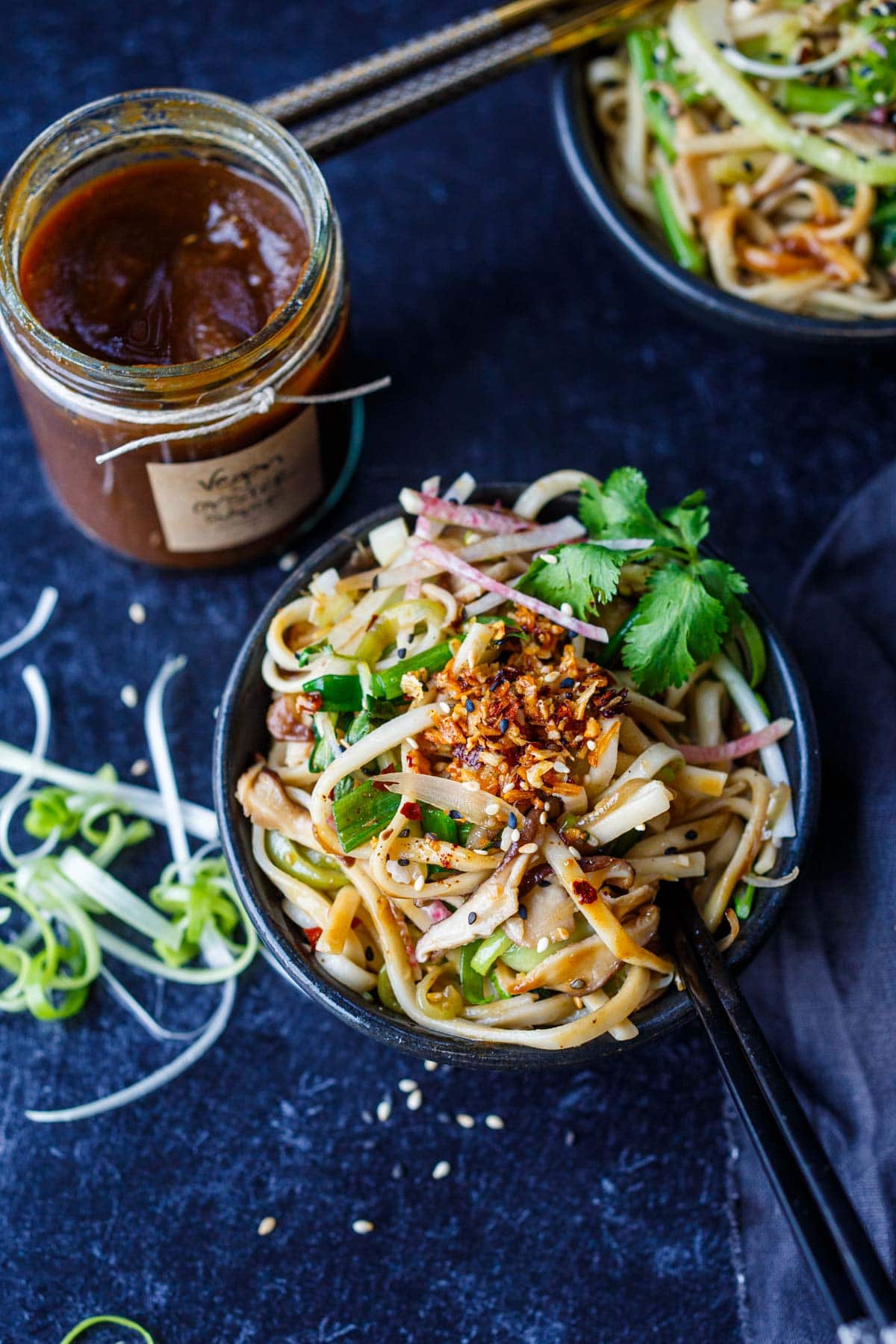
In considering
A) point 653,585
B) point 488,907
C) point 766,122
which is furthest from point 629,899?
point 766,122

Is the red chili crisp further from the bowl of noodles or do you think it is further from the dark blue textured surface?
the bowl of noodles

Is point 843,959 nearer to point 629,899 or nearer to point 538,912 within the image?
point 629,899

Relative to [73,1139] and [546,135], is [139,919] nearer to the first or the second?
[73,1139]

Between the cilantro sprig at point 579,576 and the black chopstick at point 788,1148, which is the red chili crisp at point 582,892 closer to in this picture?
the black chopstick at point 788,1148

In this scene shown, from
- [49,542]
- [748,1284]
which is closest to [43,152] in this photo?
[49,542]

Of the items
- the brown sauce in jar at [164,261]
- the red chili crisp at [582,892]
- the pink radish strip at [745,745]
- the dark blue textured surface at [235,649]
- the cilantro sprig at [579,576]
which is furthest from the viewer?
the dark blue textured surface at [235,649]

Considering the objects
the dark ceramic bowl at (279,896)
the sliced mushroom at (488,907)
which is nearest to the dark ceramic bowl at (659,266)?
the dark ceramic bowl at (279,896)

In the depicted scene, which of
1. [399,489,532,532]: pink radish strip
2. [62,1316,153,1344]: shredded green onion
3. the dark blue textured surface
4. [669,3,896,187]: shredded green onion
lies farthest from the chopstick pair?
[62,1316,153,1344]: shredded green onion
